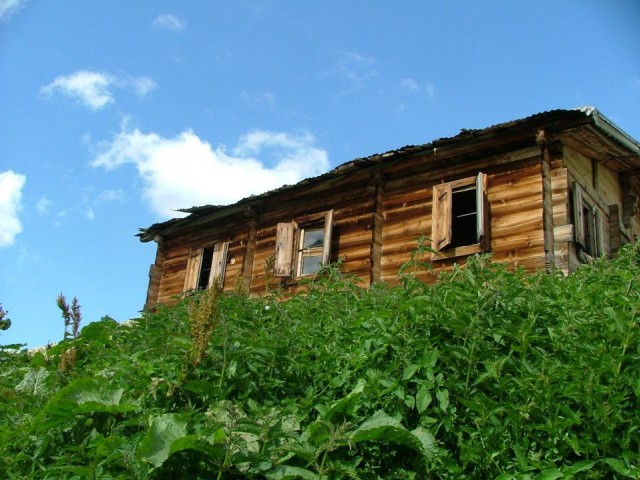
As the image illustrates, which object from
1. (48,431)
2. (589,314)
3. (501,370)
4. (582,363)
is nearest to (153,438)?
(48,431)

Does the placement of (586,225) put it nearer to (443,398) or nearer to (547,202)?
(547,202)

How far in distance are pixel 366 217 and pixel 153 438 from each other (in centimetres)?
958

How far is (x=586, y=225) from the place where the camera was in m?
11.6

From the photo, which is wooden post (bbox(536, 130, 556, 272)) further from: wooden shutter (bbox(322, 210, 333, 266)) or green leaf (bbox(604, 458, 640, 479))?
green leaf (bbox(604, 458, 640, 479))

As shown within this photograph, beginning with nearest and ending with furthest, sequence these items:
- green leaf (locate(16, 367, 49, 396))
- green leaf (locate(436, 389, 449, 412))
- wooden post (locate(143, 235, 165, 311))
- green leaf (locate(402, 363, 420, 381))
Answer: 1. green leaf (locate(436, 389, 449, 412))
2. green leaf (locate(402, 363, 420, 381))
3. green leaf (locate(16, 367, 49, 396))
4. wooden post (locate(143, 235, 165, 311))

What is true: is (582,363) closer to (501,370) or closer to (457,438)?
(501,370)

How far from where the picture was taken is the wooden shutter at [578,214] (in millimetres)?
10549

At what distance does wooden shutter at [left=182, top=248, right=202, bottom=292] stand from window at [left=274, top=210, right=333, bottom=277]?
3.19m

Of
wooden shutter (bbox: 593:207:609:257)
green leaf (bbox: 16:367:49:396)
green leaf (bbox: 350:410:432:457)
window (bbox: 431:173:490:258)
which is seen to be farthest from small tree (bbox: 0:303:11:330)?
wooden shutter (bbox: 593:207:609:257)

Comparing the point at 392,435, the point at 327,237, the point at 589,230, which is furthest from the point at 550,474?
the point at 327,237

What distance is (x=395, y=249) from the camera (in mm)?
12172

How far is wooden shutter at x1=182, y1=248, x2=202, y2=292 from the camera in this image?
625 inches

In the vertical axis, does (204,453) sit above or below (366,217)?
below

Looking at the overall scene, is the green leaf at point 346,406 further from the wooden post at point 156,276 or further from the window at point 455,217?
the wooden post at point 156,276
